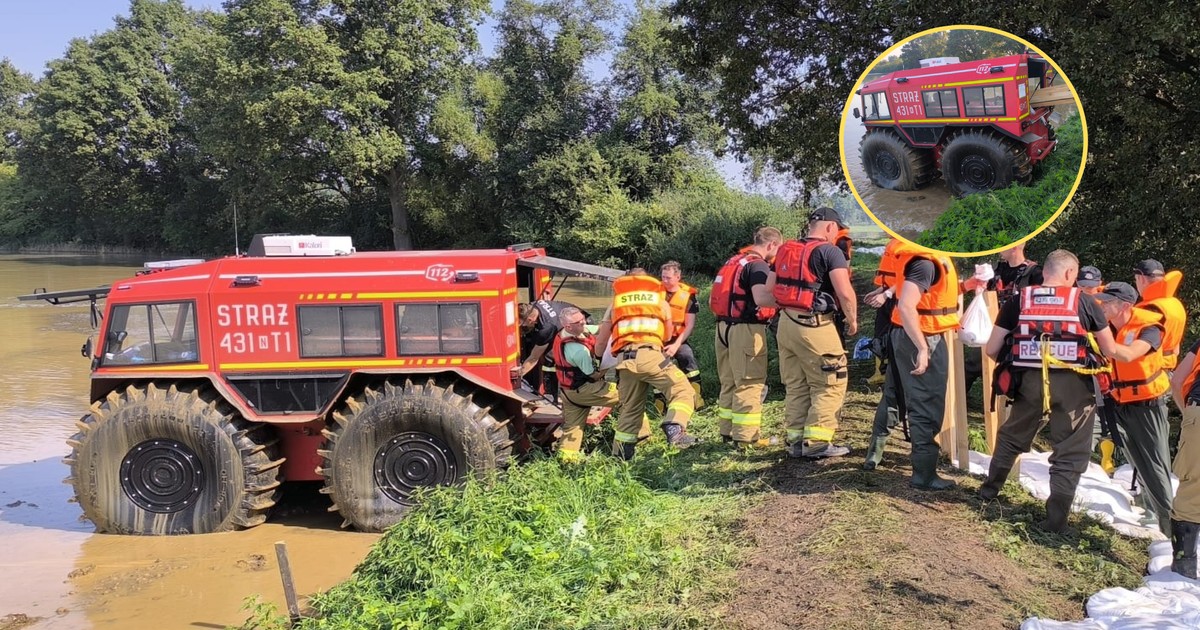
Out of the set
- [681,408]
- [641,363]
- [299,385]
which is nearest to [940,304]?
[681,408]

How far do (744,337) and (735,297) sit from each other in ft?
1.20

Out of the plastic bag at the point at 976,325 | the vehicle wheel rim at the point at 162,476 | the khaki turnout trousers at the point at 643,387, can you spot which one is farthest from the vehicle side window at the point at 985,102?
the vehicle wheel rim at the point at 162,476

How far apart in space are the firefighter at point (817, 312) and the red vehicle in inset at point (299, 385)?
7.80 ft

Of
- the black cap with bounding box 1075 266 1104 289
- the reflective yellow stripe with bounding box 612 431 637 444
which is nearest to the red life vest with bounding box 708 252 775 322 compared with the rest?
the reflective yellow stripe with bounding box 612 431 637 444

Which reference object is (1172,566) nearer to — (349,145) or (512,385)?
(512,385)

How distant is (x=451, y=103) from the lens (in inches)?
1571

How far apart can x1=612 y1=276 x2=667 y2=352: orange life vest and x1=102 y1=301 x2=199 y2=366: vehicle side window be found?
11.6 ft

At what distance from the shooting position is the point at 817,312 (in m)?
5.99

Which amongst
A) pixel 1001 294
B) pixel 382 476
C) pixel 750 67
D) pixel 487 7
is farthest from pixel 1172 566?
pixel 487 7

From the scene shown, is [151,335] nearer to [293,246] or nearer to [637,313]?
[293,246]

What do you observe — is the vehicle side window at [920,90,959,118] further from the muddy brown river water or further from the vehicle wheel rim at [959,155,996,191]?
the muddy brown river water

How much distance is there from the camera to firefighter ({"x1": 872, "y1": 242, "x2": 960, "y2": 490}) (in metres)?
5.39

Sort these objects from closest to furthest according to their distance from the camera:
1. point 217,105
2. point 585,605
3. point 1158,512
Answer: point 585,605 < point 1158,512 < point 217,105

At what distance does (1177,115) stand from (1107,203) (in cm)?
146
